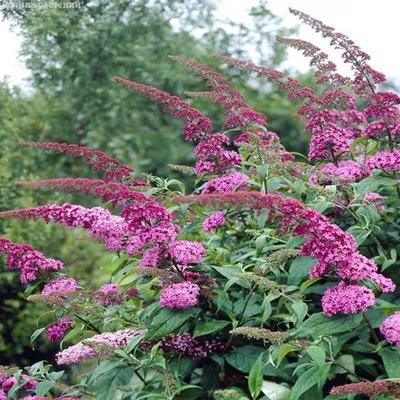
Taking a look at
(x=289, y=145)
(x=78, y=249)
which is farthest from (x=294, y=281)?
(x=289, y=145)

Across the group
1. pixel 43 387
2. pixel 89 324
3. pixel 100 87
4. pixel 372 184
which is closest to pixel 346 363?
pixel 372 184

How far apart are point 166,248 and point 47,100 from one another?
7908 mm

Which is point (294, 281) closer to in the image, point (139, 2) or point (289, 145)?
point (139, 2)

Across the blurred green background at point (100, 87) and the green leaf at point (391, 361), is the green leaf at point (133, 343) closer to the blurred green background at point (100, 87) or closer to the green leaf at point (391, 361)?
the green leaf at point (391, 361)

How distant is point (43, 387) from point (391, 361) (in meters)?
1.29

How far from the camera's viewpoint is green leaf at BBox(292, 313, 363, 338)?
230cm

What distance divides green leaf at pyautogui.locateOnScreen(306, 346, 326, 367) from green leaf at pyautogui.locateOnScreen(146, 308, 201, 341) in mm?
483

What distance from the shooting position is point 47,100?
10000mm

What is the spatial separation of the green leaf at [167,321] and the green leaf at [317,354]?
1.58 ft

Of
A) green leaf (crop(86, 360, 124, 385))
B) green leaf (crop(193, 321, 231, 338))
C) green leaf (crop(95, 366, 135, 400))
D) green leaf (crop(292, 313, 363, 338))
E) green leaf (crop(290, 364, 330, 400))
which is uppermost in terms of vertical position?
green leaf (crop(292, 313, 363, 338))

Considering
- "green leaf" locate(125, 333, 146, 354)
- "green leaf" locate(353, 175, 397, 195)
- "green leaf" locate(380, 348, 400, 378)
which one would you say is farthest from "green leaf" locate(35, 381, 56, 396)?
"green leaf" locate(353, 175, 397, 195)

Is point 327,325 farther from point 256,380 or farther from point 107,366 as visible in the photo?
point 107,366

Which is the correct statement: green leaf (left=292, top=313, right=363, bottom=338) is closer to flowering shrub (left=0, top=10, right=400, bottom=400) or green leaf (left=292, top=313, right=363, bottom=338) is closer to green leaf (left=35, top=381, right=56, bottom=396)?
flowering shrub (left=0, top=10, right=400, bottom=400)

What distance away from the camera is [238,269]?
2674 mm
